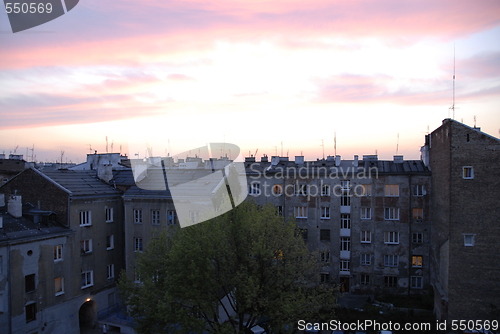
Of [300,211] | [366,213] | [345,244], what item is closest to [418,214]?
[366,213]

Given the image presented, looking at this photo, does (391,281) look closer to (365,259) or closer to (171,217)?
(365,259)

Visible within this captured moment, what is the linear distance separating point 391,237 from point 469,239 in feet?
32.5

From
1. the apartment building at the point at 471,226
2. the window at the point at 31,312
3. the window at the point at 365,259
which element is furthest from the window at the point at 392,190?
the window at the point at 31,312

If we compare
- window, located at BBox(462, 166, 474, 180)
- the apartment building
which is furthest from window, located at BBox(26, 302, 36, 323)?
window, located at BBox(462, 166, 474, 180)

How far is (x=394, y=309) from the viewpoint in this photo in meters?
36.0

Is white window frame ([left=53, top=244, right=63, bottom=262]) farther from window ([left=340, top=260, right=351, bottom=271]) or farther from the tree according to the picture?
window ([left=340, top=260, right=351, bottom=271])

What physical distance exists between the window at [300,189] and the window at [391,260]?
11.3 meters

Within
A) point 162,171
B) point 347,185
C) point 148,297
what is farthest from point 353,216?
point 148,297

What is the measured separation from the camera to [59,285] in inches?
1280

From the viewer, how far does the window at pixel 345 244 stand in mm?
41406

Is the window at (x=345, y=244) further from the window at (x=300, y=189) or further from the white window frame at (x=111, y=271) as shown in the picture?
the white window frame at (x=111, y=271)

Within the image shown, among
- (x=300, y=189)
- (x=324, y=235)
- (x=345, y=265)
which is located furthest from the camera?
(x=300, y=189)

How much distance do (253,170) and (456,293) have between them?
23.8m

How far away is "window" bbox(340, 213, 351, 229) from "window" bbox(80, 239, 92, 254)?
2665cm
